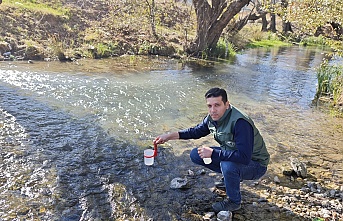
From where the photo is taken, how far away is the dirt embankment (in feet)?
45.0

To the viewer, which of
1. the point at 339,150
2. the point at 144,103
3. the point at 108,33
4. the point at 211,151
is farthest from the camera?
the point at 108,33

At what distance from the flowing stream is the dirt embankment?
1.68 m

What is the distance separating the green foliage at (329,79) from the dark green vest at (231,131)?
633 cm

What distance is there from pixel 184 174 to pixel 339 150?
322 cm

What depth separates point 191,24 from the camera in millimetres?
18625

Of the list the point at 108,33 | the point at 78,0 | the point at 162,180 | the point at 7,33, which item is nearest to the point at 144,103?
the point at 162,180

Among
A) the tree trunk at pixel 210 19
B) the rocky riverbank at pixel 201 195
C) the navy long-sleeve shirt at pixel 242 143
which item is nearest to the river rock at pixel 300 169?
the rocky riverbank at pixel 201 195

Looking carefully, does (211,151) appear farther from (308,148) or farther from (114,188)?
(308,148)

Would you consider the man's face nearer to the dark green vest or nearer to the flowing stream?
the dark green vest

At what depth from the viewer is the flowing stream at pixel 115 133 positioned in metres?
4.08

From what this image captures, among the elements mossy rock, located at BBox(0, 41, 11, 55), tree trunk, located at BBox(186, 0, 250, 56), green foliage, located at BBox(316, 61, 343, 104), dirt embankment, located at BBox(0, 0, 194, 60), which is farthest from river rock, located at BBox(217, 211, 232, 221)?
tree trunk, located at BBox(186, 0, 250, 56)

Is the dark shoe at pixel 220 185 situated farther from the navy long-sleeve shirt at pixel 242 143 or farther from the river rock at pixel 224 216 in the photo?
the navy long-sleeve shirt at pixel 242 143

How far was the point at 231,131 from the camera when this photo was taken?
3.73 meters

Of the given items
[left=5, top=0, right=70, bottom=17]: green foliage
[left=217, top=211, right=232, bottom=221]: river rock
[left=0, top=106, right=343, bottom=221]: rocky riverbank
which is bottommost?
[left=0, top=106, right=343, bottom=221]: rocky riverbank
